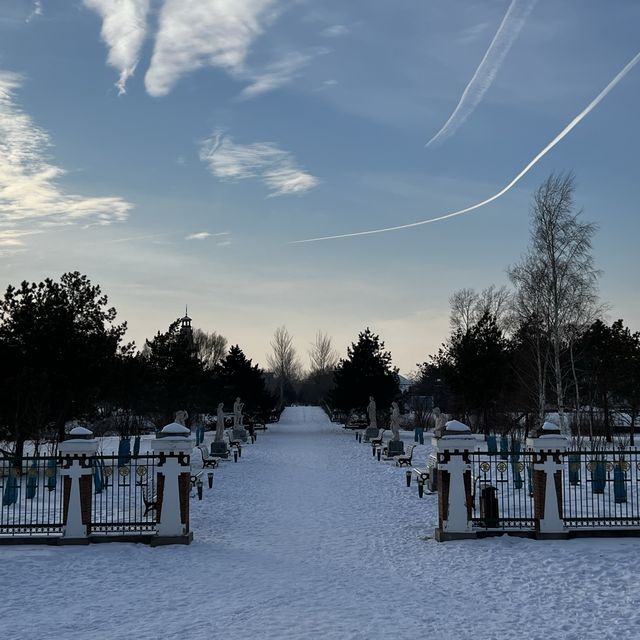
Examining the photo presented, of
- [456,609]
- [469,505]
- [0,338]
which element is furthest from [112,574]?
[0,338]

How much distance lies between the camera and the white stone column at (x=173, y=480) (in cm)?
1216

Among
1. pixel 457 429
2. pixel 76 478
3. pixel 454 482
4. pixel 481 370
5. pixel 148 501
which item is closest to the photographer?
pixel 76 478

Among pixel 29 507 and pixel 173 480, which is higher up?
pixel 173 480

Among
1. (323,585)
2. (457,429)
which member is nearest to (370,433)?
(457,429)

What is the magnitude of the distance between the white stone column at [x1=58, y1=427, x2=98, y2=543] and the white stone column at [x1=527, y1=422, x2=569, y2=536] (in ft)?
24.8

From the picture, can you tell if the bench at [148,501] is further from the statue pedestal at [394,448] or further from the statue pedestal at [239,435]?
the statue pedestal at [239,435]

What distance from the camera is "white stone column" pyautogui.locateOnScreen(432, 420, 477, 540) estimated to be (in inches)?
483

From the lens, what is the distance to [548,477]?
12383 mm

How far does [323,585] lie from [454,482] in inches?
154

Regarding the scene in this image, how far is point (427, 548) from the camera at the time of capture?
11.7 m

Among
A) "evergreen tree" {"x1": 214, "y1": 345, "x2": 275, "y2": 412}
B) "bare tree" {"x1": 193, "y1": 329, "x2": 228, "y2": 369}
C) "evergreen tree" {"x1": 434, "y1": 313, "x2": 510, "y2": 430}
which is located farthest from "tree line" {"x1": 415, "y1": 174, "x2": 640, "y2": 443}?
"bare tree" {"x1": 193, "y1": 329, "x2": 228, "y2": 369}

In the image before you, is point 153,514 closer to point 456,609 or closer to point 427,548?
point 427,548

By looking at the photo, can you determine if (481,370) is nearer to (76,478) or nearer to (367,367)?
(367,367)

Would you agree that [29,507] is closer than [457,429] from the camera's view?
No
